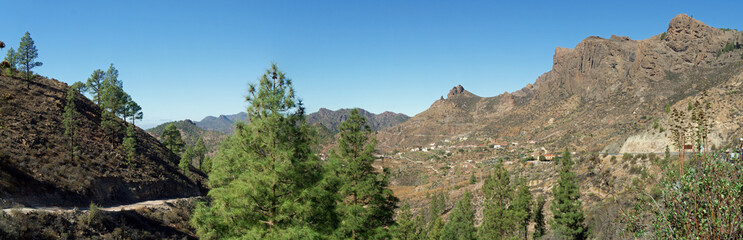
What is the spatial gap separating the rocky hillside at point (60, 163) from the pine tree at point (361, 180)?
27556 mm

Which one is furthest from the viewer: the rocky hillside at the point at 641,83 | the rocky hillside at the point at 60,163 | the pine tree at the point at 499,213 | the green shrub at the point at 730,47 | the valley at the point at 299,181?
the green shrub at the point at 730,47

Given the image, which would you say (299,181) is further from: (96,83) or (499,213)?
(96,83)

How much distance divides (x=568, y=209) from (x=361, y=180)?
28847 mm

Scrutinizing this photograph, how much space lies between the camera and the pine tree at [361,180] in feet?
55.9

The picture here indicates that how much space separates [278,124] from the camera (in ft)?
35.4

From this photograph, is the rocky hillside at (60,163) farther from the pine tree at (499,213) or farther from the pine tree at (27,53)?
the pine tree at (499,213)

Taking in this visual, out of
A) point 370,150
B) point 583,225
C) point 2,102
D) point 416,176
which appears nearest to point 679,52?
point 416,176

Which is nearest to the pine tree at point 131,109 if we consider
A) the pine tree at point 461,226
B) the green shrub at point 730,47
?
the pine tree at point 461,226

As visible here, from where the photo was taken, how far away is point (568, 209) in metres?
35.8

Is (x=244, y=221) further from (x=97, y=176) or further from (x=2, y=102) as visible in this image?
(x=2, y=102)

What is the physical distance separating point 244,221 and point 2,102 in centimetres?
6154

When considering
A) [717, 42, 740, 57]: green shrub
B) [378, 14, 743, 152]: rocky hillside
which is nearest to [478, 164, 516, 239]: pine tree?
[378, 14, 743, 152]: rocky hillside

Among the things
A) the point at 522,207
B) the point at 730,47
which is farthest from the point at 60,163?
the point at 730,47

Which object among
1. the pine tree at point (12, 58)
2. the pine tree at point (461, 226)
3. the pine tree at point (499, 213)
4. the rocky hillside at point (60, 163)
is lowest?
the pine tree at point (461, 226)
